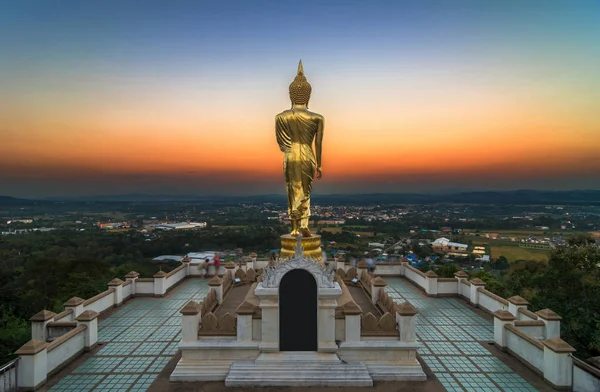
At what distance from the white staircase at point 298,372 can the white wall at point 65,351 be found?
165 inches

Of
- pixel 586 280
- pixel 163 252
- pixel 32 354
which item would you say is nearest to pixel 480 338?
pixel 586 280

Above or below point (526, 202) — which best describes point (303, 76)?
above

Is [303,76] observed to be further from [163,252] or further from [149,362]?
[163,252]

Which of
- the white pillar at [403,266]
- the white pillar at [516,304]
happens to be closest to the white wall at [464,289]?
the white pillar at [516,304]

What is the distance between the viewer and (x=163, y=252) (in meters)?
37.2

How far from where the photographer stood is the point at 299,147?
12.4 m

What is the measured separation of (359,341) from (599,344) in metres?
A: 6.14

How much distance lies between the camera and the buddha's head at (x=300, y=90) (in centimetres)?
1223

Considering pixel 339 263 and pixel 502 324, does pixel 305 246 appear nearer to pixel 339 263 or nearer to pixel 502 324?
pixel 339 263

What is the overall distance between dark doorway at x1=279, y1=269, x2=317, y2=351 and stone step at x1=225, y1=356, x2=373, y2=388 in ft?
1.44

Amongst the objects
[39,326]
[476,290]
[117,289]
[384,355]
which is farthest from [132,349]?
[476,290]

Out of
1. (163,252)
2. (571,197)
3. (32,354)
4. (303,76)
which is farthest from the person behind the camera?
(571,197)

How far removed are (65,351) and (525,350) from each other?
37.2ft

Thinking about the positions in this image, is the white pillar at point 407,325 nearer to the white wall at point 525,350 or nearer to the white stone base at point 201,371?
the white wall at point 525,350
